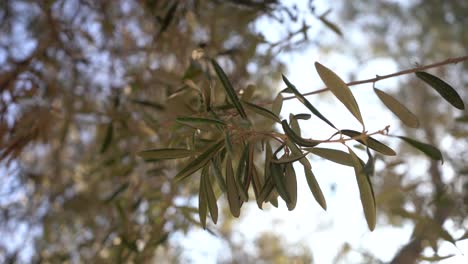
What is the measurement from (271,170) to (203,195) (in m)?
0.14

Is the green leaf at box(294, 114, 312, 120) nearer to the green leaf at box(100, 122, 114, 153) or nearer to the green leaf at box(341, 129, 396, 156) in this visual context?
the green leaf at box(341, 129, 396, 156)

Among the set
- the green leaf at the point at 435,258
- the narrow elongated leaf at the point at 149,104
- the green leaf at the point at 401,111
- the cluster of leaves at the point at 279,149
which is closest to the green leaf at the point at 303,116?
the cluster of leaves at the point at 279,149

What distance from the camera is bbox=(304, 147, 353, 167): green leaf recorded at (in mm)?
770

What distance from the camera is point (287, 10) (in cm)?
142

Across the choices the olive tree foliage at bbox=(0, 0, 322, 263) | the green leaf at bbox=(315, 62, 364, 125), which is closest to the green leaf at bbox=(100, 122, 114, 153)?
the olive tree foliage at bbox=(0, 0, 322, 263)

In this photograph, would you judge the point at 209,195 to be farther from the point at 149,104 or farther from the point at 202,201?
the point at 149,104

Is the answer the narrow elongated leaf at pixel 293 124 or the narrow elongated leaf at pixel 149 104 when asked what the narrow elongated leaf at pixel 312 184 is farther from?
the narrow elongated leaf at pixel 149 104

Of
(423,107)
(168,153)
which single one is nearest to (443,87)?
(168,153)

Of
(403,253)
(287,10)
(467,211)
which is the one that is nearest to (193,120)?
(287,10)

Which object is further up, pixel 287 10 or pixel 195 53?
pixel 287 10

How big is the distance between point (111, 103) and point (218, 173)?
99 centimetres

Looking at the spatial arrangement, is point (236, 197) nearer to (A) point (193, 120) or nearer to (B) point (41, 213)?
(A) point (193, 120)

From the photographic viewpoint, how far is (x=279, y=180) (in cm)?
75

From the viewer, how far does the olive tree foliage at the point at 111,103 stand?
4.57 feet
